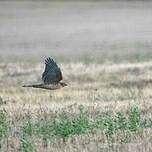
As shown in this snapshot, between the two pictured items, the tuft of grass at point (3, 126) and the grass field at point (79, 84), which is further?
the tuft of grass at point (3, 126)

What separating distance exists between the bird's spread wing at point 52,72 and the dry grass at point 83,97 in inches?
19.0

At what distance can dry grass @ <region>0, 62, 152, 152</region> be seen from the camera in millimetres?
12141

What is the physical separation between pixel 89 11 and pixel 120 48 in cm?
2167

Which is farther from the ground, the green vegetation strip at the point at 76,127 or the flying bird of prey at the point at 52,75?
the flying bird of prey at the point at 52,75

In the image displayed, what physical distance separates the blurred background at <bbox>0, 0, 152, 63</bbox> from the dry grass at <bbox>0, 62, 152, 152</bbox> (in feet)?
12.3

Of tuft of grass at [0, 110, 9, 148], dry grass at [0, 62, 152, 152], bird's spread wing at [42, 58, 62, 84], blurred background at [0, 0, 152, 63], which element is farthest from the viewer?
blurred background at [0, 0, 152, 63]

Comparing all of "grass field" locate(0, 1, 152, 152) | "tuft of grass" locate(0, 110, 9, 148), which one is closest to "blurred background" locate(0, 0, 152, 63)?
"grass field" locate(0, 1, 152, 152)

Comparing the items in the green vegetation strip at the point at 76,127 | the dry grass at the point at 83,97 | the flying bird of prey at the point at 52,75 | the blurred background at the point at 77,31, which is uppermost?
the flying bird of prey at the point at 52,75

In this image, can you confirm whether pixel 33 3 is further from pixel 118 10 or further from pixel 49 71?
pixel 49 71

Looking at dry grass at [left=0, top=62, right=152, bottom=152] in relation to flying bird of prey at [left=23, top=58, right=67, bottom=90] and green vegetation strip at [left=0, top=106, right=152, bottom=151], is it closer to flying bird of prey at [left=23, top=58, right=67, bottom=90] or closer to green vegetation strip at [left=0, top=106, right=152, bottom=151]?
green vegetation strip at [left=0, top=106, right=152, bottom=151]

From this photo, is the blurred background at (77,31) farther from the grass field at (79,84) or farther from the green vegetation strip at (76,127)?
the green vegetation strip at (76,127)

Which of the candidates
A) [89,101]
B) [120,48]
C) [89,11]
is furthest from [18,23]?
[89,101]

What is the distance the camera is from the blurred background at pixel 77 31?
31.9 m

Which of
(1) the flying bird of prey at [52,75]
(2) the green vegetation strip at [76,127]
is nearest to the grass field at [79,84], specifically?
(2) the green vegetation strip at [76,127]
